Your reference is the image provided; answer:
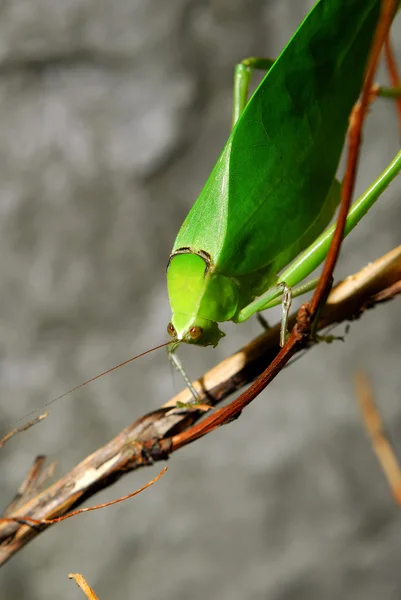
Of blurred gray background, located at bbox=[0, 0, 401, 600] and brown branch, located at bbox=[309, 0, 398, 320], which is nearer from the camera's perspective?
brown branch, located at bbox=[309, 0, 398, 320]

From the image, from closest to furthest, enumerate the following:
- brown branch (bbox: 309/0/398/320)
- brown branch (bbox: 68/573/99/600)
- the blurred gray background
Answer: brown branch (bbox: 309/0/398/320)
brown branch (bbox: 68/573/99/600)
the blurred gray background

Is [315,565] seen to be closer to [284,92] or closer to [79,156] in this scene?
[79,156]

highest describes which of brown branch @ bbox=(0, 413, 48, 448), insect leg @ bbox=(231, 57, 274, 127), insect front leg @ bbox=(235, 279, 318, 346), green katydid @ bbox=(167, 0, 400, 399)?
insect leg @ bbox=(231, 57, 274, 127)

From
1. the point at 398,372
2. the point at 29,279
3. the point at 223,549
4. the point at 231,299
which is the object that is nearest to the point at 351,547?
the point at 223,549

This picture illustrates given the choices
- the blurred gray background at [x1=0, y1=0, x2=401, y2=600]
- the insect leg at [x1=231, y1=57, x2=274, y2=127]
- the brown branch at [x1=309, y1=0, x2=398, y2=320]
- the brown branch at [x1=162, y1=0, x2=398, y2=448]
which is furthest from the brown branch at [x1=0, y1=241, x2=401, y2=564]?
the blurred gray background at [x1=0, y1=0, x2=401, y2=600]

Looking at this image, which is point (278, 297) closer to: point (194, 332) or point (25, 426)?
point (194, 332)

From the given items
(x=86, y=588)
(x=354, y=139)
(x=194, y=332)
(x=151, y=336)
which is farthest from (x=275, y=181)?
(x=151, y=336)

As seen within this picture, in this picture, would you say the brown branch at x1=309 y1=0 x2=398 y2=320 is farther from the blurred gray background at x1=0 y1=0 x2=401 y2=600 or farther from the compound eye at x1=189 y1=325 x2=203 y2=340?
the blurred gray background at x1=0 y1=0 x2=401 y2=600
